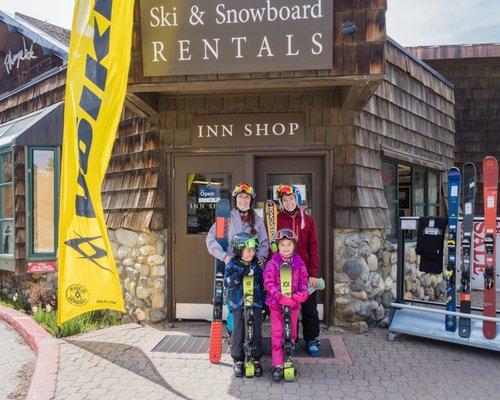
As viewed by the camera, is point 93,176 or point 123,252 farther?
point 123,252

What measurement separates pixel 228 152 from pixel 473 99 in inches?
249

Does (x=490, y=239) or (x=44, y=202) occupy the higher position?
(x=44, y=202)

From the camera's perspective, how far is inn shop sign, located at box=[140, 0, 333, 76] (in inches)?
171

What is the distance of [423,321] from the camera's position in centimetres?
506

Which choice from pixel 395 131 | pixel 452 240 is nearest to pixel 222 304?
pixel 452 240

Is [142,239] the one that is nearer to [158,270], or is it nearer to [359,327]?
[158,270]

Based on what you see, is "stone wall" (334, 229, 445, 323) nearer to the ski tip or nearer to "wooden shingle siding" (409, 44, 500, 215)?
the ski tip

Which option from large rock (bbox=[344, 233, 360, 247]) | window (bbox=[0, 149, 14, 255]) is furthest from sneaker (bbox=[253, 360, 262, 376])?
window (bbox=[0, 149, 14, 255])

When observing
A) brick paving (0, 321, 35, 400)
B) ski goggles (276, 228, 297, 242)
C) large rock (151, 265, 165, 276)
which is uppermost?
ski goggles (276, 228, 297, 242)

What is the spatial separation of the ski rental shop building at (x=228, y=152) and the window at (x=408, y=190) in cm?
39

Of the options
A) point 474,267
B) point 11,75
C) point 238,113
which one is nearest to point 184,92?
point 238,113

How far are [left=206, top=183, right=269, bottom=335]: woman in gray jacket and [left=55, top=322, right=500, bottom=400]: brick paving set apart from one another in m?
0.69

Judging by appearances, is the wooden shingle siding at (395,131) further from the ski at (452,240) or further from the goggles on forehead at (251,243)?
the goggles on forehead at (251,243)

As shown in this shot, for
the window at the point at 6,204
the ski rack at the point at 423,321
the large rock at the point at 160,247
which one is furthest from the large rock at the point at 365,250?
the window at the point at 6,204
